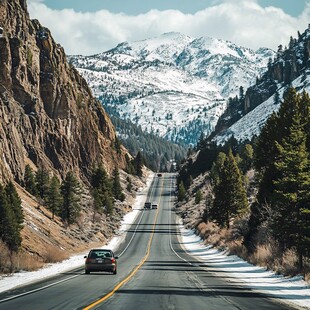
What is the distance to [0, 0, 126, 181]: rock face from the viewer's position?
79.5m

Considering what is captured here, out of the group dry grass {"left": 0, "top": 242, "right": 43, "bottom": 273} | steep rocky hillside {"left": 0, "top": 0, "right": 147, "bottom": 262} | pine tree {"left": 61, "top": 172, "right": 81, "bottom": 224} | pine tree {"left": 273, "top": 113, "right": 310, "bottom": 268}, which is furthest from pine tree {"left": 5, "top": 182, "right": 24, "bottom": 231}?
pine tree {"left": 273, "top": 113, "right": 310, "bottom": 268}

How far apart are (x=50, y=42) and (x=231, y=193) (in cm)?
5554

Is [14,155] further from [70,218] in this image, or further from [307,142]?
[307,142]

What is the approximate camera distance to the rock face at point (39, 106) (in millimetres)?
79450

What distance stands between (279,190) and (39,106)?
70.0 metres

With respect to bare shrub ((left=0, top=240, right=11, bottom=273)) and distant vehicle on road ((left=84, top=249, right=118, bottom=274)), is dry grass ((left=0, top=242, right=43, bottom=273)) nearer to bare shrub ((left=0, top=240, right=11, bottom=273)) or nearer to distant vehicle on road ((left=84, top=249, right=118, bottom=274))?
bare shrub ((left=0, top=240, right=11, bottom=273))

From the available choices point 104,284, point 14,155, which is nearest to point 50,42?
point 14,155

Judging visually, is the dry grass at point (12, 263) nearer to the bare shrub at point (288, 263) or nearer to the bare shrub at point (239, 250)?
the bare shrub at point (288, 263)

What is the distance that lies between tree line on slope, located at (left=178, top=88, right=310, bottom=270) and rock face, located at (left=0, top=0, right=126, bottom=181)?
3056 centimetres

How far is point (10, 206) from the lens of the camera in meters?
42.9

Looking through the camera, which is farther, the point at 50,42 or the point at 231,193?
the point at 50,42

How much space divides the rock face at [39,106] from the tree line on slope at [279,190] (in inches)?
1203

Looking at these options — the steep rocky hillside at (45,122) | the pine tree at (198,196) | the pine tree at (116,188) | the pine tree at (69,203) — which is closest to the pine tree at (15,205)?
the steep rocky hillside at (45,122)

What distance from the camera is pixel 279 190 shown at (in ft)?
95.0
